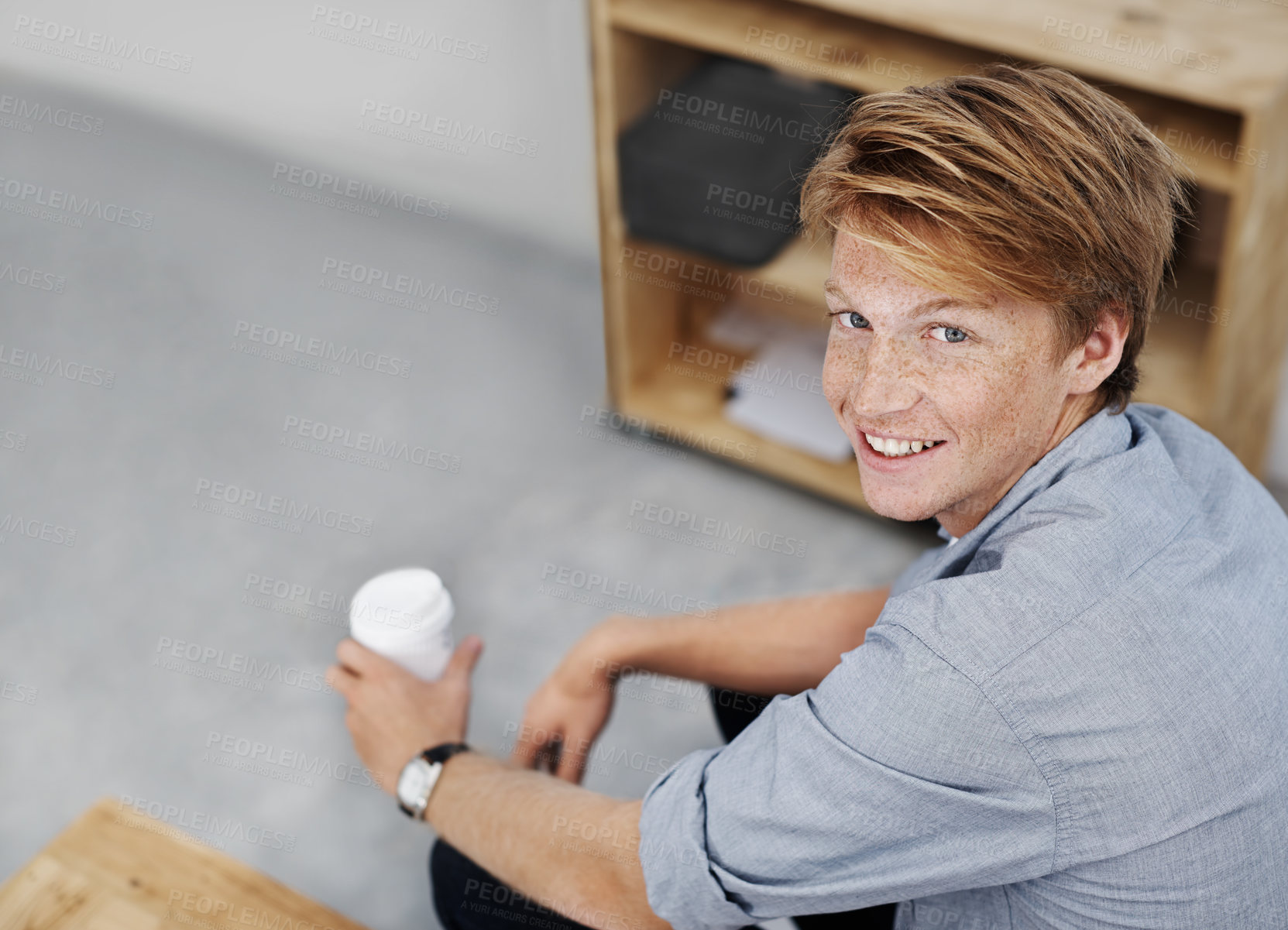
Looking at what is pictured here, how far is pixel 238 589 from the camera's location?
2.08 meters

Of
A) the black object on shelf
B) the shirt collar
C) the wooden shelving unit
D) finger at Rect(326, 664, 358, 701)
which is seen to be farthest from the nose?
the black object on shelf

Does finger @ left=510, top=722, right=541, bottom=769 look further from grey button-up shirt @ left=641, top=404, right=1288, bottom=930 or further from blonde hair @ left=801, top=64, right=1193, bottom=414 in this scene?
blonde hair @ left=801, top=64, right=1193, bottom=414

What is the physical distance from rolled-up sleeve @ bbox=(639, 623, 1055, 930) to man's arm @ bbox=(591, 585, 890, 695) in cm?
38

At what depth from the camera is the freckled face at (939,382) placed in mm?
917

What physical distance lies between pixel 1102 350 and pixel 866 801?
0.39 metres

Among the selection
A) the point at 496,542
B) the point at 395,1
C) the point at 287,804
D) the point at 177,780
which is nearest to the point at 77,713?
the point at 177,780

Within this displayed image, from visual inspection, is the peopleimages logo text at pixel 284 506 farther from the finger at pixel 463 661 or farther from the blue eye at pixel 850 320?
the blue eye at pixel 850 320

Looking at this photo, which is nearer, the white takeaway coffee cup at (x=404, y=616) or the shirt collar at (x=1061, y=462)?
the shirt collar at (x=1061, y=462)

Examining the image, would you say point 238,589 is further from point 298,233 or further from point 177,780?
point 298,233

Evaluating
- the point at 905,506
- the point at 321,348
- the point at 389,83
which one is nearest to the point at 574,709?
the point at 905,506

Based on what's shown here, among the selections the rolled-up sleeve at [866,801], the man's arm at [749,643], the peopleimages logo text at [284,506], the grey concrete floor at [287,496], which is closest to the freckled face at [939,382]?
the rolled-up sleeve at [866,801]

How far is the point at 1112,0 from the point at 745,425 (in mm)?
942

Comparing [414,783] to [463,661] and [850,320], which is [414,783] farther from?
[850,320]

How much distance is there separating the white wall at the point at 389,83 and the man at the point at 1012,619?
1.64m
